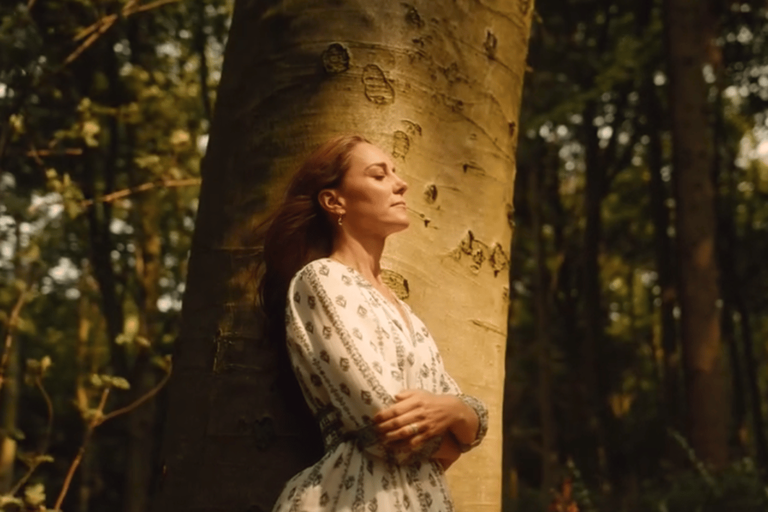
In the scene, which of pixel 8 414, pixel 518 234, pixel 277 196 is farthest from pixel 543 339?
pixel 277 196

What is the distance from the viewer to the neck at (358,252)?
2.71 meters

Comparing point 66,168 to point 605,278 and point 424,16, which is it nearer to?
point 424,16

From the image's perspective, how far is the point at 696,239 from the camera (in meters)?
10.1

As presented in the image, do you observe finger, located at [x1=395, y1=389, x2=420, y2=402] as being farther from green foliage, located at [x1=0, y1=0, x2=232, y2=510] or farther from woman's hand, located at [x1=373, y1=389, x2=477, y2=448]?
green foliage, located at [x1=0, y1=0, x2=232, y2=510]

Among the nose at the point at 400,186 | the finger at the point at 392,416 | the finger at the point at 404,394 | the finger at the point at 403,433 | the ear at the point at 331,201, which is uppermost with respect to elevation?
the nose at the point at 400,186

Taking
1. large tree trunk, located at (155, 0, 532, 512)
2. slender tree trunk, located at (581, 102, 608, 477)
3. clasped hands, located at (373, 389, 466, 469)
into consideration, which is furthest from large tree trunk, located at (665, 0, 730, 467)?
clasped hands, located at (373, 389, 466, 469)

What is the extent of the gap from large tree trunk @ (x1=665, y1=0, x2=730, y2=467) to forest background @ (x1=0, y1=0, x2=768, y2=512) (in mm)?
102

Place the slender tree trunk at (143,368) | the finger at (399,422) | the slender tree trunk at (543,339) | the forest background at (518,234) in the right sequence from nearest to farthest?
the finger at (399,422)
the forest background at (518,234)
the slender tree trunk at (143,368)
the slender tree trunk at (543,339)

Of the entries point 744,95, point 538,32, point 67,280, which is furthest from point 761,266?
point 67,280

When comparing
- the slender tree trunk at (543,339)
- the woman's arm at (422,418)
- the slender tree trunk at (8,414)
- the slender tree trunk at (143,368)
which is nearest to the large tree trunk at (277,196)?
the woman's arm at (422,418)

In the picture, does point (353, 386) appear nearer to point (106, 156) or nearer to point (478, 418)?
point (478, 418)

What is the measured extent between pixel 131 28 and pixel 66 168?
145 cm

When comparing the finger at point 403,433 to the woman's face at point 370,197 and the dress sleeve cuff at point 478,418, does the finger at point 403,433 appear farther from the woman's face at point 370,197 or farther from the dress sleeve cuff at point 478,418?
the woman's face at point 370,197

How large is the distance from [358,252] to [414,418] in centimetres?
52
